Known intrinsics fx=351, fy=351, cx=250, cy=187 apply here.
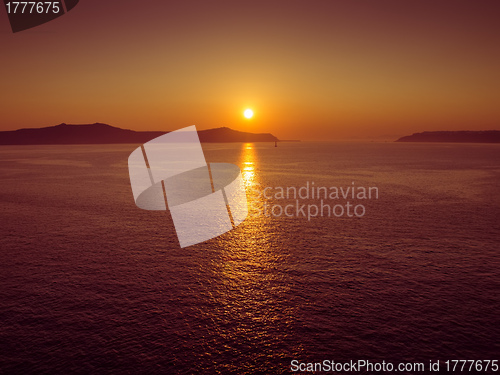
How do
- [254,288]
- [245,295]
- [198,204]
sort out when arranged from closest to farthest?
[245,295] → [254,288] → [198,204]

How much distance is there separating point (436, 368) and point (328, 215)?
33.7ft

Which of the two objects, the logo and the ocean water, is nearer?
the ocean water

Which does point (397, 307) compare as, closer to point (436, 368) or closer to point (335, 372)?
point (436, 368)

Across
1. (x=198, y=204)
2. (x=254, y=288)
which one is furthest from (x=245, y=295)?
(x=198, y=204)

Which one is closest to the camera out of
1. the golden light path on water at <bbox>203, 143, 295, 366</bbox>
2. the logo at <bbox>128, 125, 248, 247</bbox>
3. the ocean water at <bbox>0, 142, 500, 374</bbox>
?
the ocean water at <bbox>0, 142, 500, 374</bbox>

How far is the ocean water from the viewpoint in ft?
18.2

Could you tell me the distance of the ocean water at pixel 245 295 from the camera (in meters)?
5.54

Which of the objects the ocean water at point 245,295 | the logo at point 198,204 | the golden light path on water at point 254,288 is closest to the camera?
the ocean water at point 245,295

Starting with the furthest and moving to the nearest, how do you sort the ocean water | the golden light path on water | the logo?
the logo
the golden light path on water
the ocean water

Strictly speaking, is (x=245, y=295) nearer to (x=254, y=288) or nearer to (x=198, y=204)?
(x=254, y=288)

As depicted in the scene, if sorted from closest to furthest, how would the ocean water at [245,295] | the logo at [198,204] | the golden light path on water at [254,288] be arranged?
the ocean water at [245,295] → the golden light path on water at [254,288] → the logo at [198,204]

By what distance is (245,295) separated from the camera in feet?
24.3

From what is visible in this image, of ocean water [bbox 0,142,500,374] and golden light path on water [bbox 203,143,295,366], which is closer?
ocean water [bbox 0,142,500,374]

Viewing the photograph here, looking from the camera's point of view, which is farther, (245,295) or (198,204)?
(198,204)
